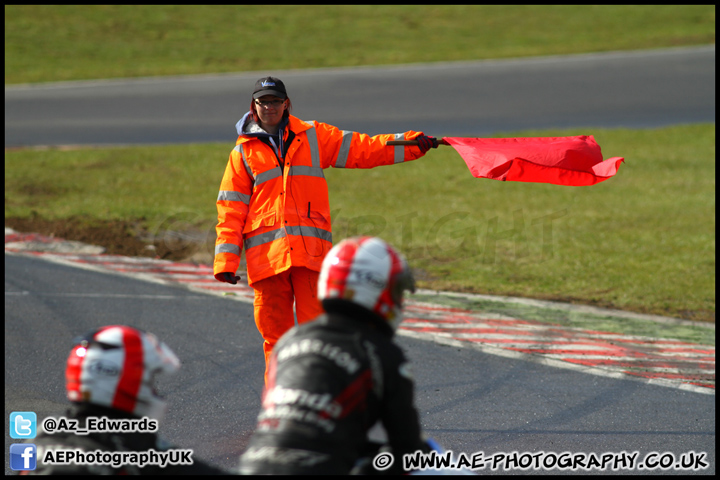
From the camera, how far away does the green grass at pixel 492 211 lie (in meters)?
10.4

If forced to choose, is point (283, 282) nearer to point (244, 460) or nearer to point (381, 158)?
point (381, 158)

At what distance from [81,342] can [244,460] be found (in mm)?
776

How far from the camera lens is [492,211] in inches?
533

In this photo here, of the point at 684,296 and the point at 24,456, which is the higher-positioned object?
the point at 684,296

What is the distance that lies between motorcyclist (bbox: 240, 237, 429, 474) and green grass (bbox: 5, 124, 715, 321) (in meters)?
7.09

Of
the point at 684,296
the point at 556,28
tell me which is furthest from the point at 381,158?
the point at 556,28

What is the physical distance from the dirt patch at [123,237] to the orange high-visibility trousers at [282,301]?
5498mm

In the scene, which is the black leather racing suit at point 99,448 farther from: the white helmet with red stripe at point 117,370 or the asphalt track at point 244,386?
→ the asphalt track at point 244,386

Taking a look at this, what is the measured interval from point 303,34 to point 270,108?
25094 mm

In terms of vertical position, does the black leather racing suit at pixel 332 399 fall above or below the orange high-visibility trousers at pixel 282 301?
below

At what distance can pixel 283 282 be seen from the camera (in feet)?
18.5

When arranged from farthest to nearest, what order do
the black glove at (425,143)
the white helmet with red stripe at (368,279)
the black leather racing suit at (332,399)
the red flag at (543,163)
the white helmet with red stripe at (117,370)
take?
the red flag at (543,163), the black glove at (425,143), the white helmet with red stripe at (368,279), the white helmet with red stripe at (117,370), the black leather racing suit at (332,399)

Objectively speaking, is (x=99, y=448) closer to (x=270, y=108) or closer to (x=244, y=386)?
(x=270, y=108)

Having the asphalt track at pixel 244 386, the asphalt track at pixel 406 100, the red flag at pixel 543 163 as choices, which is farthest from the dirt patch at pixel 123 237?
the asphalt track at pixel 406 100
